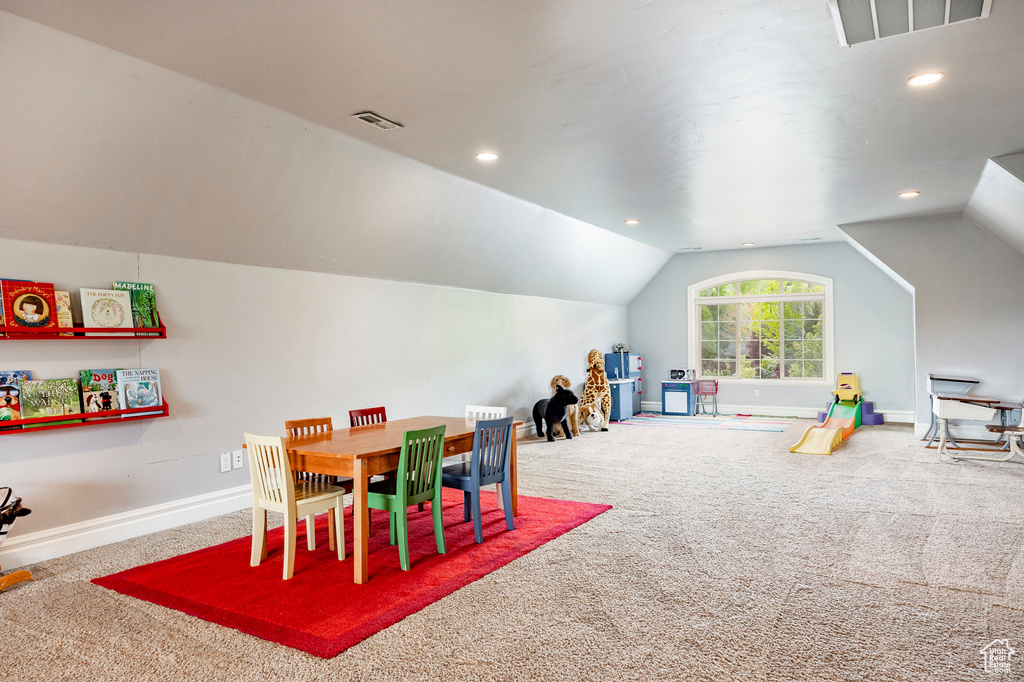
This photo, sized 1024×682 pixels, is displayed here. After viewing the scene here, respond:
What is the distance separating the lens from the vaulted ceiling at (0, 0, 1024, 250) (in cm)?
290

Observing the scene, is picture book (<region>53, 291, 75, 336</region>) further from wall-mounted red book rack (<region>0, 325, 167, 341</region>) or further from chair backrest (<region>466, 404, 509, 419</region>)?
chair backrest (<region>466, 404, 509, 419</region>)

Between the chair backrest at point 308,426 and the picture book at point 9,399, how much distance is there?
5.08 feet

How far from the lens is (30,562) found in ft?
13.0

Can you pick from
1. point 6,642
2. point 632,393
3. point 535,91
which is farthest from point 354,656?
point 632,393

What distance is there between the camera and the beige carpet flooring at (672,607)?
2.66 m

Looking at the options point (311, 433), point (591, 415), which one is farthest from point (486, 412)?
point (591, 415)

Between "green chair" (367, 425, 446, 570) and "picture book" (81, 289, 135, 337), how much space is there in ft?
6.69

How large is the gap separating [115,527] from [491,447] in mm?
2588

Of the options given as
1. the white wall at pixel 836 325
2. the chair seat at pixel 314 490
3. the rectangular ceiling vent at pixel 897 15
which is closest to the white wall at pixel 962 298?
the white wall at pixel 836 325

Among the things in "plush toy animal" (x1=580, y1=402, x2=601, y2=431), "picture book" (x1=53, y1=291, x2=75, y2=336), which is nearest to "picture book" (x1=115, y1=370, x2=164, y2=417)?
"picture book" (x1=53, y1=291, x2=75, y2=336)

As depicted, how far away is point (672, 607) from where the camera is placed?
3219 mm

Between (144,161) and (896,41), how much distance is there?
4231mm

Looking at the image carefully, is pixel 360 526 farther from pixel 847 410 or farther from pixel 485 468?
pixel 847 410

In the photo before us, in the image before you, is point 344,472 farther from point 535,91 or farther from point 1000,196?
point 1000,196
